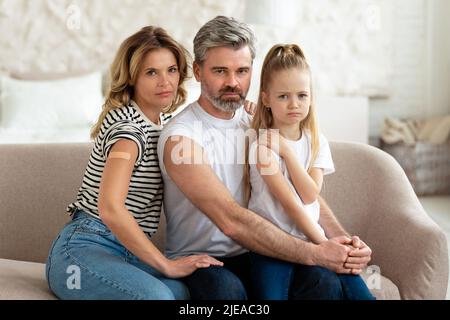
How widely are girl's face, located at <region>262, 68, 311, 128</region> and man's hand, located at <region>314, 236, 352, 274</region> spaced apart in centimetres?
34

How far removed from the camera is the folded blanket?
4906 mm

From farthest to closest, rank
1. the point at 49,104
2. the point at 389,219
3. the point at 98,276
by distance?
the point at 49,104 → the point at 389,219 → the point at 98,276

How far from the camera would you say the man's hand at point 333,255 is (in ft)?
5.62

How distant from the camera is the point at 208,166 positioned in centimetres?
178

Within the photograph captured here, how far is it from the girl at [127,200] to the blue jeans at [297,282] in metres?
0.13

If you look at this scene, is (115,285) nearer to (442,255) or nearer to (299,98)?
(299,98)

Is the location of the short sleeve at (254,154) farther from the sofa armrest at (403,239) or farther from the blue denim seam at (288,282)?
the sofa armrest at (403,239)

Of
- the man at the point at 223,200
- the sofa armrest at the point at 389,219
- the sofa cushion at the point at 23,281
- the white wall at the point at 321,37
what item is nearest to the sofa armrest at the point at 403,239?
the sofa armrest at the point at 389,219

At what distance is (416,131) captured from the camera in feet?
16.6

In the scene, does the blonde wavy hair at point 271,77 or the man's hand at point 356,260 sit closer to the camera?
the man's hand at point 356,260

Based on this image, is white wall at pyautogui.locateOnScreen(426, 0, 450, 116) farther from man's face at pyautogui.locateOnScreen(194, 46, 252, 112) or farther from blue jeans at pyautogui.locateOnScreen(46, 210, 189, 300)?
blue jeans at pyautogui.locateOnScreen(46, 210, 189, 300)

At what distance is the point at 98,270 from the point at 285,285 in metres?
0.45

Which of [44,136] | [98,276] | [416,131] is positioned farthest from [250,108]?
[416,131]

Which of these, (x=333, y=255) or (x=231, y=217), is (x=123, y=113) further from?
(x=333, y=255)
